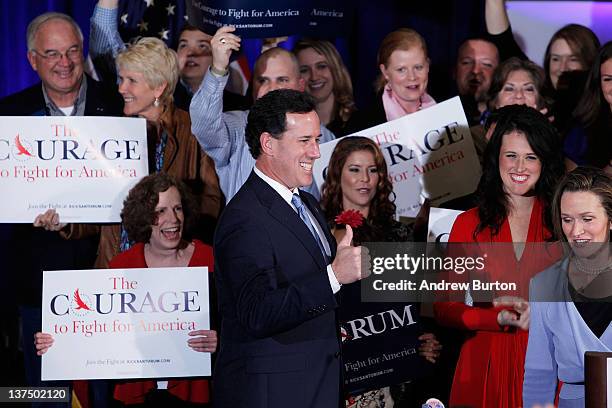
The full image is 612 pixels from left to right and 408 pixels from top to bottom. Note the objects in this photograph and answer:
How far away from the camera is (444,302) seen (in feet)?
14.0

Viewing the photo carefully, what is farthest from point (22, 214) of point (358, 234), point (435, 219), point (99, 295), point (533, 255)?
point (533, 255)

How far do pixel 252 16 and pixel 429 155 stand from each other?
98 cm

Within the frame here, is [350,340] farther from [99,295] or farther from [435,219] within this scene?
[99,295]

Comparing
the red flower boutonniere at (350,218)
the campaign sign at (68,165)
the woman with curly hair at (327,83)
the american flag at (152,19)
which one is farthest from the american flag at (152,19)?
the red flower boutonniere at (350,218)

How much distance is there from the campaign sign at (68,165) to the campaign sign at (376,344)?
1108mm

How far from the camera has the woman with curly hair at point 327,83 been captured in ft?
17.8

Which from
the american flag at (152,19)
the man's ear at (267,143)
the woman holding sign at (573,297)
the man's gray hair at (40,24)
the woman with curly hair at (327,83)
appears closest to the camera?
the woman holding sign at (573,297)

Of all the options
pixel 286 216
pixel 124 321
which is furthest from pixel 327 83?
pixel 286 216

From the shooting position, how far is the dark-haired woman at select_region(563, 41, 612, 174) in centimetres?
479

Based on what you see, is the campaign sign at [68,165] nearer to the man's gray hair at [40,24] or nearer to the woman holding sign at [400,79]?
the man's gray hair at [40,24]

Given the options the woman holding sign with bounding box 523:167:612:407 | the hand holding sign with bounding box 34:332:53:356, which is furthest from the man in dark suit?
the hand holding sign with bounding box 34:332:53:356

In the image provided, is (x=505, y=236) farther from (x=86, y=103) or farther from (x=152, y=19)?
(x=152, y=19)

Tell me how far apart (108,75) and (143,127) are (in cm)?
55

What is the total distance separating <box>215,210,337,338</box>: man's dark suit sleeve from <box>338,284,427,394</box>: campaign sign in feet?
3.27
